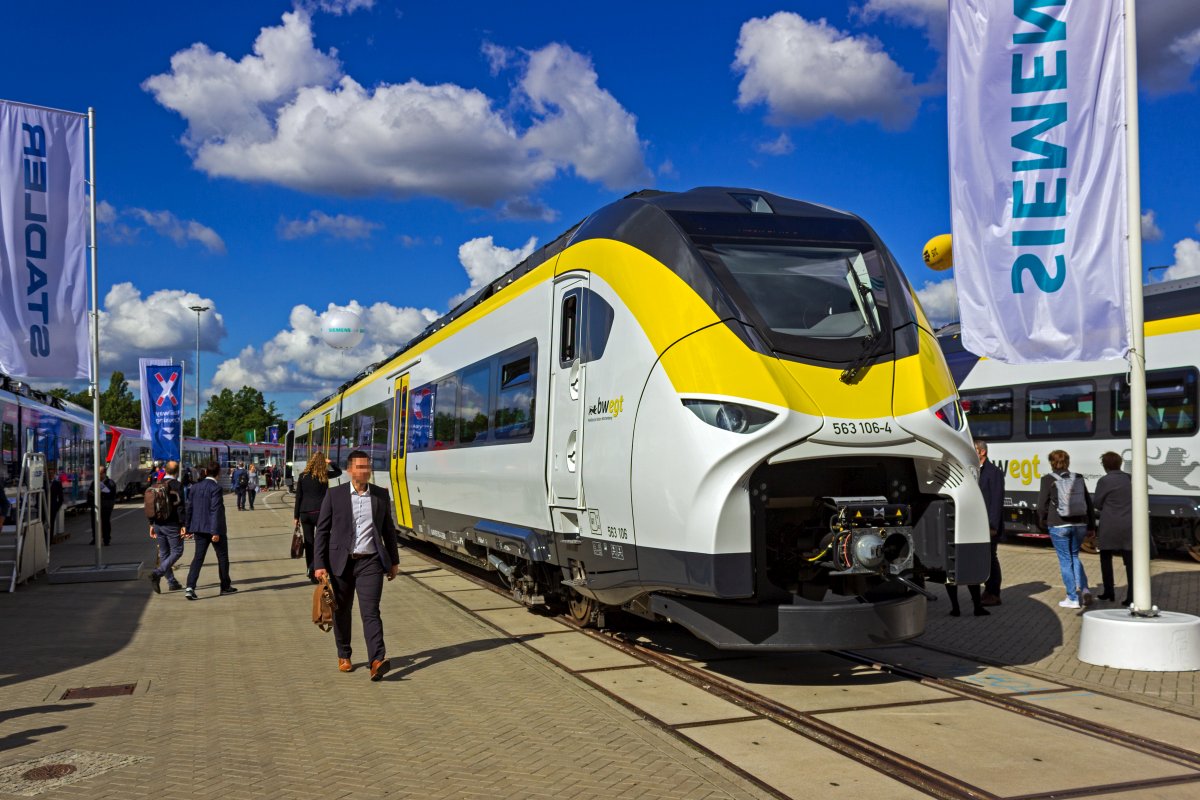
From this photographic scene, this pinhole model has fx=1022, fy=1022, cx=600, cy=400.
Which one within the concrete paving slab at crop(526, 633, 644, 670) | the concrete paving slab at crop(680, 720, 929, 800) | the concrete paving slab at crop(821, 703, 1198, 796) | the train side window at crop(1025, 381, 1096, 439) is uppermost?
the train side window at crop(1025, 381, 1096, 439)

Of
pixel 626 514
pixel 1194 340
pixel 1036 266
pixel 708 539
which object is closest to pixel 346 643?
pixel 626 514

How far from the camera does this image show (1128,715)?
21.1 feet

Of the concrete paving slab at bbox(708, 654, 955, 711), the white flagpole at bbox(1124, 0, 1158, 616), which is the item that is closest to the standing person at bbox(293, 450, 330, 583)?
the concrete paving slab at bbox(708, 654, 955, 711)

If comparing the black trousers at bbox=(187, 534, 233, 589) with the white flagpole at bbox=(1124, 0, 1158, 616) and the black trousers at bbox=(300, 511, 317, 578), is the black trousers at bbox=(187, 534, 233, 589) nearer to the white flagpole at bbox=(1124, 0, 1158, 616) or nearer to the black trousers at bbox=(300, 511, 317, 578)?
the black trousers at bbox=(300, 511, 317, 578)

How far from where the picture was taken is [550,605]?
1062cm

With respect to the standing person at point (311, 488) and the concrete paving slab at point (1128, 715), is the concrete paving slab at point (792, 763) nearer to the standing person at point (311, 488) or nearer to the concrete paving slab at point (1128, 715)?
the concrete paving slab at point (1128, 715)

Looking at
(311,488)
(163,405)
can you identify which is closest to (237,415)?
(163,405)

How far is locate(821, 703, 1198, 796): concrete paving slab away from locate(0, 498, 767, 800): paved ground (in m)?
1.17

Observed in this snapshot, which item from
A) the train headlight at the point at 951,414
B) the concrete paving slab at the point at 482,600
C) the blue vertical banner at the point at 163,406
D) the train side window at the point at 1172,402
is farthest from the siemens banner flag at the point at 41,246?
the blue vertical banner at the point at 163,406

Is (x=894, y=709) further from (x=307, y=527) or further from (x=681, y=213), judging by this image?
(x=307, y=527)

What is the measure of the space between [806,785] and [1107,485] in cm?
650

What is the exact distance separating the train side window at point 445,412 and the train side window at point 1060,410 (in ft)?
34.2

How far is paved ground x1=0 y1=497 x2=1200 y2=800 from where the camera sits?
17.2ft

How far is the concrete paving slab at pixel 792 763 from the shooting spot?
16.5 ft
